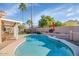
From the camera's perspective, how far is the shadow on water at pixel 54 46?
7176mm

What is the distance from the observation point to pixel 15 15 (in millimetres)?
7293

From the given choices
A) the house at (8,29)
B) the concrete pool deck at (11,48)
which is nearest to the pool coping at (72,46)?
the concrete pool deck at (11,48)

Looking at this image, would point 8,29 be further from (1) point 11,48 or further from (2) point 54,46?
(2) point 54,46

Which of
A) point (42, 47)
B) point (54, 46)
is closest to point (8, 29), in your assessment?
point (42, 47)

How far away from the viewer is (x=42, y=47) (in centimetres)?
725

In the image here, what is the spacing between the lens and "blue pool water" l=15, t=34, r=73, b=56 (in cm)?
717

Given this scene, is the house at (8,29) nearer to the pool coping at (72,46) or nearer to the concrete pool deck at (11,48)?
the concrete pool deck at (11,48)

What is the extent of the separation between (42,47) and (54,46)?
34 cm

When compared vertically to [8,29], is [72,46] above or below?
below

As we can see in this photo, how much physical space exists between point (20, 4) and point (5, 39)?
1.08m

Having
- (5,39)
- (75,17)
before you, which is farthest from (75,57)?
(5,39)

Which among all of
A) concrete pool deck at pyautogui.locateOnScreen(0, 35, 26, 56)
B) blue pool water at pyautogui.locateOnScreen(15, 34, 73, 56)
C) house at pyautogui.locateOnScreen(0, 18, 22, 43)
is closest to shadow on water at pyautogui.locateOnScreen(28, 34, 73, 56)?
blue pool water at pyautogui.locateOnScreen(15, 34, 73, 56)

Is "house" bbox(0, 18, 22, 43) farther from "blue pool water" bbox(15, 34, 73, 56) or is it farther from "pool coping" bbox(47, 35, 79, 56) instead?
"pool coping" bbox(47, 35, 79, 56)

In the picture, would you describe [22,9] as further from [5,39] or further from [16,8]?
[5,39]
